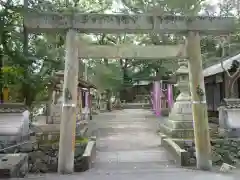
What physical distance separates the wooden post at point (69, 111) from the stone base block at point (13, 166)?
3.10 ft

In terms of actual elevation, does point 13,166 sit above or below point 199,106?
below

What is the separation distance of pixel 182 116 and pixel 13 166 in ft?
23.4

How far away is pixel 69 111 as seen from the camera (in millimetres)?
7312

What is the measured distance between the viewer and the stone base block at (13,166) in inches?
246

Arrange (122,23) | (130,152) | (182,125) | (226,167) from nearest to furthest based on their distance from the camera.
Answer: (122,23), (226,167), (130,152), (182,125)

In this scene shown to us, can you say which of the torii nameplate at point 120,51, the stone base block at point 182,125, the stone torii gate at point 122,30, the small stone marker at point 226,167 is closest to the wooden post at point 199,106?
the stone torii gate at point 122,30

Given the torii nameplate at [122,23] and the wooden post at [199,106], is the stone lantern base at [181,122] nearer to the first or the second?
the wooden post at [199,106]

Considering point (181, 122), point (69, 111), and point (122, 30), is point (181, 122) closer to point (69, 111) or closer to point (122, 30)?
point (122, 30)

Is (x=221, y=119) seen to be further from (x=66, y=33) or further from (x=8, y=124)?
(x=8, y=124)

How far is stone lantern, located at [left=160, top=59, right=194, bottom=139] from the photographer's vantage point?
36.3ft

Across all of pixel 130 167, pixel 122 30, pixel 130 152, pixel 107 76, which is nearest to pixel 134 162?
pixel 130 167

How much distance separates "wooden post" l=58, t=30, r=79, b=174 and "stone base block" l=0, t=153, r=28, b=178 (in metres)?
0.94

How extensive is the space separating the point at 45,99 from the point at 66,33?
10387 mm

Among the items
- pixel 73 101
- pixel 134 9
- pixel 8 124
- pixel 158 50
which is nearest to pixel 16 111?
pixel 8 124
